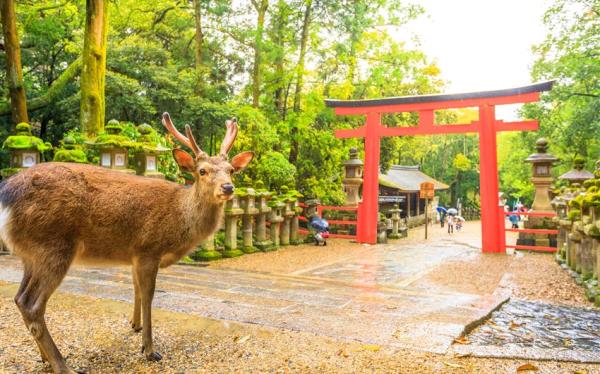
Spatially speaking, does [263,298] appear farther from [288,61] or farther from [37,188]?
Answer: [288,61]

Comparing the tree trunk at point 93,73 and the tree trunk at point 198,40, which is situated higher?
the tree trunk at point 198,40

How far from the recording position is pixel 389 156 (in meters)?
18.1

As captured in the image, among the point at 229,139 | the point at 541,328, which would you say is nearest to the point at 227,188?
the point at 229,139

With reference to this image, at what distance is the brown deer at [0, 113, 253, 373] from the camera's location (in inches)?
110

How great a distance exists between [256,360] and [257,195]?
23.7 ft

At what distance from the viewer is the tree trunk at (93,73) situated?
10.3m

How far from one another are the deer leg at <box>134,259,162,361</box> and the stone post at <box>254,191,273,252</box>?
7107 mm

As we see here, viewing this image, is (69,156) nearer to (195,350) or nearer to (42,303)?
(42,303)

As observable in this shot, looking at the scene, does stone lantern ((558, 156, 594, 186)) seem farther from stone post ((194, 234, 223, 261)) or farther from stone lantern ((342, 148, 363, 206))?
stone post ((194, 234, 223, 261))

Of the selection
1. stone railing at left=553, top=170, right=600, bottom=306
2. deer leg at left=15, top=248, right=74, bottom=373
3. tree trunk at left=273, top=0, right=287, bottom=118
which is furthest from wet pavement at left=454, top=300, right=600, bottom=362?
tree trunk at left=273, top=0, right=287, bottom=118

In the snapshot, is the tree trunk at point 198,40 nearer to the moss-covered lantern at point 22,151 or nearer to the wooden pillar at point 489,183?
the moss-covered lantern at point 22,151

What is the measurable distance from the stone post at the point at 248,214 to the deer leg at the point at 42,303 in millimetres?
6865

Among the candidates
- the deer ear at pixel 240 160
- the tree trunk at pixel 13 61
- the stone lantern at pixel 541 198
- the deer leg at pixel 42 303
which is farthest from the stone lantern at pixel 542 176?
the tree trunk at pixel 13 61

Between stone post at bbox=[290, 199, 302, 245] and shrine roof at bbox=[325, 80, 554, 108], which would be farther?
stone post at bbox=[290, 199, 302, 245]
